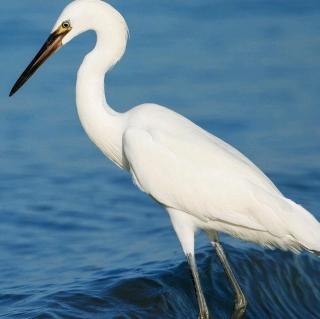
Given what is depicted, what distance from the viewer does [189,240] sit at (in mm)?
8172

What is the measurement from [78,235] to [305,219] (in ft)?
8.11

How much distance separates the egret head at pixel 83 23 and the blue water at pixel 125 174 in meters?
1.68

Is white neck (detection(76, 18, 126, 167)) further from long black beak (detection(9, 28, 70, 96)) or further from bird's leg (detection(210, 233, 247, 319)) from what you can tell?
bird's leg (detection(210, 233, 247, 319))

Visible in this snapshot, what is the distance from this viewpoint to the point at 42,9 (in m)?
14.3

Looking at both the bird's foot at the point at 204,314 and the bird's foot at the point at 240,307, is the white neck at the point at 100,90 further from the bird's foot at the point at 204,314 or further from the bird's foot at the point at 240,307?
the bird's foot at the point at 240,307

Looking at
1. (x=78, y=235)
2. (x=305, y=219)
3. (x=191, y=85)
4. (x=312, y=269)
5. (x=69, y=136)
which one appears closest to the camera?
(x=305, y=219)

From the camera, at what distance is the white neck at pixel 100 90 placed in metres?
8.25

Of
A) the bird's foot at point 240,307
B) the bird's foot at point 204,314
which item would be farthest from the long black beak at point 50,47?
the bird's foot at point 240,307

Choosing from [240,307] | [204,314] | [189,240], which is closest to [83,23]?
[189,240]

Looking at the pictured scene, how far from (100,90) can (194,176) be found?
811mm

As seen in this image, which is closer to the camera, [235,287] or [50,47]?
[50,47]

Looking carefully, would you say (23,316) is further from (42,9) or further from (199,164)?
(42,9)

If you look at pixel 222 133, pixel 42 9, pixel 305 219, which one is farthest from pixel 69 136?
pixel 305 219

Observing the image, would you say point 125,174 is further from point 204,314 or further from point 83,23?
point 83,23
